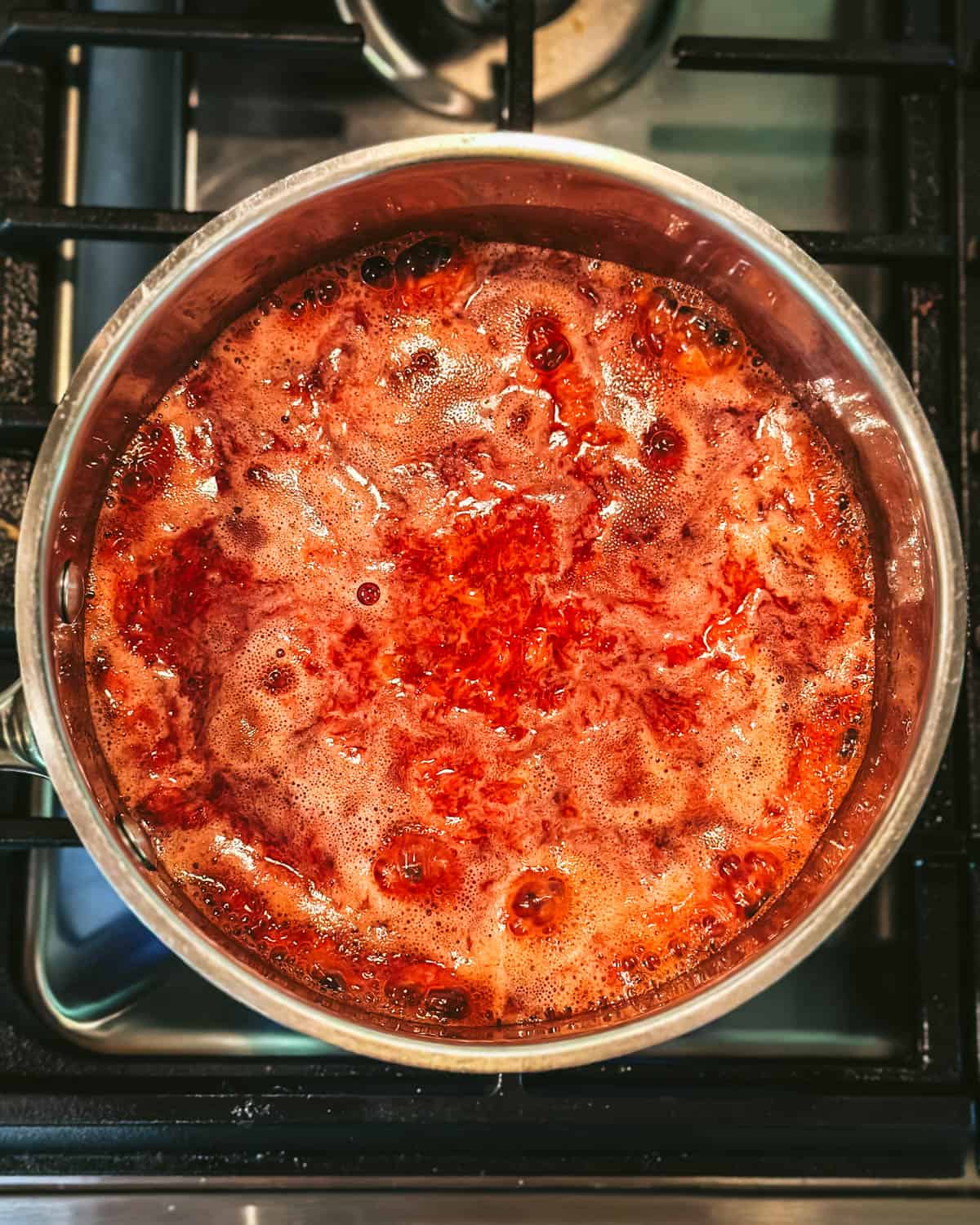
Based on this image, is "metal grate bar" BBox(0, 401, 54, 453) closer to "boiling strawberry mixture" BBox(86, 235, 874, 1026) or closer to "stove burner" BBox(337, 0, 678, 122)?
"boiling strawberry mixture" BBox(86, 235, 874, 1026)

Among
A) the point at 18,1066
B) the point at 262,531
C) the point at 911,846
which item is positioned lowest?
the point at 18,1066

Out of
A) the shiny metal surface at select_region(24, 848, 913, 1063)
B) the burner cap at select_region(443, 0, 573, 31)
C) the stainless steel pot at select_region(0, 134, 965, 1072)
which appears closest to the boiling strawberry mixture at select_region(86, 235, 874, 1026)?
the stainless steel pot at select_region(0, 134, 965, 1072)

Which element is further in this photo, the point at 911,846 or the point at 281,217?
the point at 911,846

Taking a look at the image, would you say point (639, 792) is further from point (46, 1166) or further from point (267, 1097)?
point (46, 1166)

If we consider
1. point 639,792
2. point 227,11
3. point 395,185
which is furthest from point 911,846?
point 227,11

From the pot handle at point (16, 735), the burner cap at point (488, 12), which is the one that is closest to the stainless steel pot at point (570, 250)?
the pot handle at point (16, 735)

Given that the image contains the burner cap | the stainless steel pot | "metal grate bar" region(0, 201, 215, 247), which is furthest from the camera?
the burner cap
